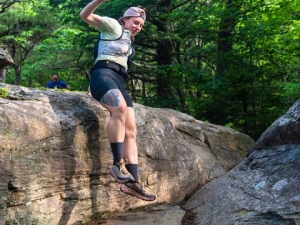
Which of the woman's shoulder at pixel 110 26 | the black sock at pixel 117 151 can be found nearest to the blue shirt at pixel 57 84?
the woman's shoulder at pixel 110 26

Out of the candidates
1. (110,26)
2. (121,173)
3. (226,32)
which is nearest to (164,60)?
(226,32)

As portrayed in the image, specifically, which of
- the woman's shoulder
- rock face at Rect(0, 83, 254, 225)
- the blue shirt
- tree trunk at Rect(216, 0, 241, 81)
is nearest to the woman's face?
the woman's shoulder

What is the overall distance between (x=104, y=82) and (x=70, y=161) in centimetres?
103

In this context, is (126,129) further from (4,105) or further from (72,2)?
(72,2)

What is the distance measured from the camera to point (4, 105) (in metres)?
3.88

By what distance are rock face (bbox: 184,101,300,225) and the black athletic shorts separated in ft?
5.89

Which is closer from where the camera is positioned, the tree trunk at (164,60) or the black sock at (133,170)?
the black sock at (133,170)

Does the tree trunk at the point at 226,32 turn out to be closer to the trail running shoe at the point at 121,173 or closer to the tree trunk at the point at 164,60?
the tree trunk at the point at 164,60

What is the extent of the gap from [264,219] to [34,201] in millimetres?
2508

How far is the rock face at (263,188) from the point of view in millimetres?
3783

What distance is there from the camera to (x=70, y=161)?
411cm

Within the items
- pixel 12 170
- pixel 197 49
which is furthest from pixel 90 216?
pixel 197 49

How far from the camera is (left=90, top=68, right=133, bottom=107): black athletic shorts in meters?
4.04

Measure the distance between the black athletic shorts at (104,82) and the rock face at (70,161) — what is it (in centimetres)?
55
